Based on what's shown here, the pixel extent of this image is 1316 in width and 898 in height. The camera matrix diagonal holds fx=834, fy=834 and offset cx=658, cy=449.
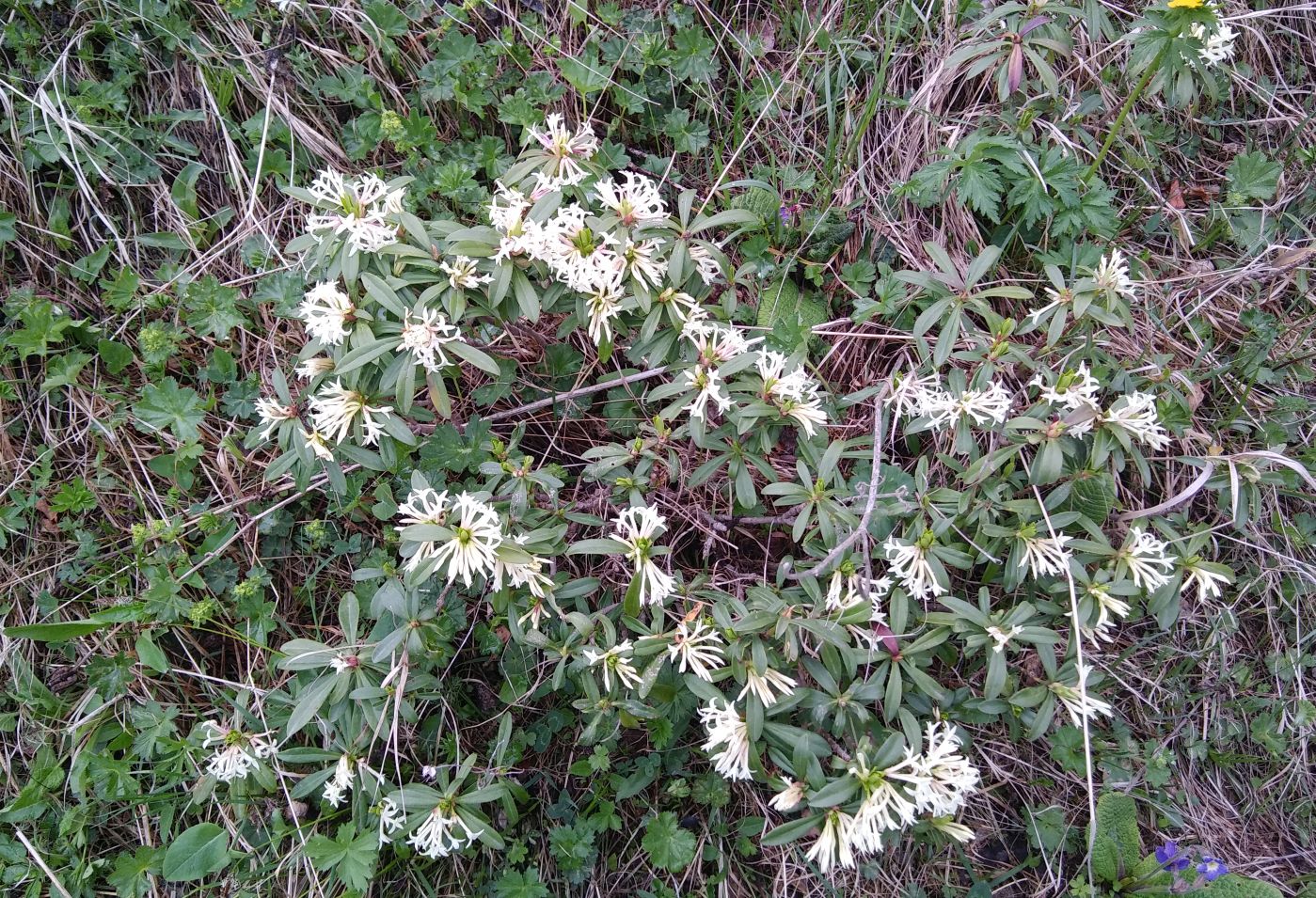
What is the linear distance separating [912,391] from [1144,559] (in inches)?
29.0

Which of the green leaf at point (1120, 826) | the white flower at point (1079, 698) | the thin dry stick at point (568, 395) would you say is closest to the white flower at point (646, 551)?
the thin dry stick at point (568, 395)

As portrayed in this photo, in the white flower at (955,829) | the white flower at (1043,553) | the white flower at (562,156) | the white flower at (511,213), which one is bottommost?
the white flower at (955,829)

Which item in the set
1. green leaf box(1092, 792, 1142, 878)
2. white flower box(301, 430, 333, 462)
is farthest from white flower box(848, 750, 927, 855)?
white flower box(301, 430, 333, 462)

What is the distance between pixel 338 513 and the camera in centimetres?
270

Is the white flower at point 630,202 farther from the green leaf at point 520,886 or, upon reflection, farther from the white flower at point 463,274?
the green leaf at point 520,886

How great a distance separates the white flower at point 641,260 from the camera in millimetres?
2113

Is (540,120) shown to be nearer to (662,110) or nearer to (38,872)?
(662,110)

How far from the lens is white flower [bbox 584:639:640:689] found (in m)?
2.03

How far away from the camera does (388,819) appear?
221cm

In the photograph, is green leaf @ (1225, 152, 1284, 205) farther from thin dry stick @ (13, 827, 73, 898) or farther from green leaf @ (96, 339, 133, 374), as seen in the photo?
thin dry stick @ (13, 827, 73, 898)

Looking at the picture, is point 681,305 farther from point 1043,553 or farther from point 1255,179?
point 1255,179

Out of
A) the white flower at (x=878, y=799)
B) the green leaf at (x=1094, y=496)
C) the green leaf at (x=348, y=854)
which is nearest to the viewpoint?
the white flower at (x=878, y=799)

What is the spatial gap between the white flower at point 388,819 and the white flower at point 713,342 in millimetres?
1436

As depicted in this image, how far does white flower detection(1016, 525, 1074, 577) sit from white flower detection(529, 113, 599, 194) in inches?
59.8
